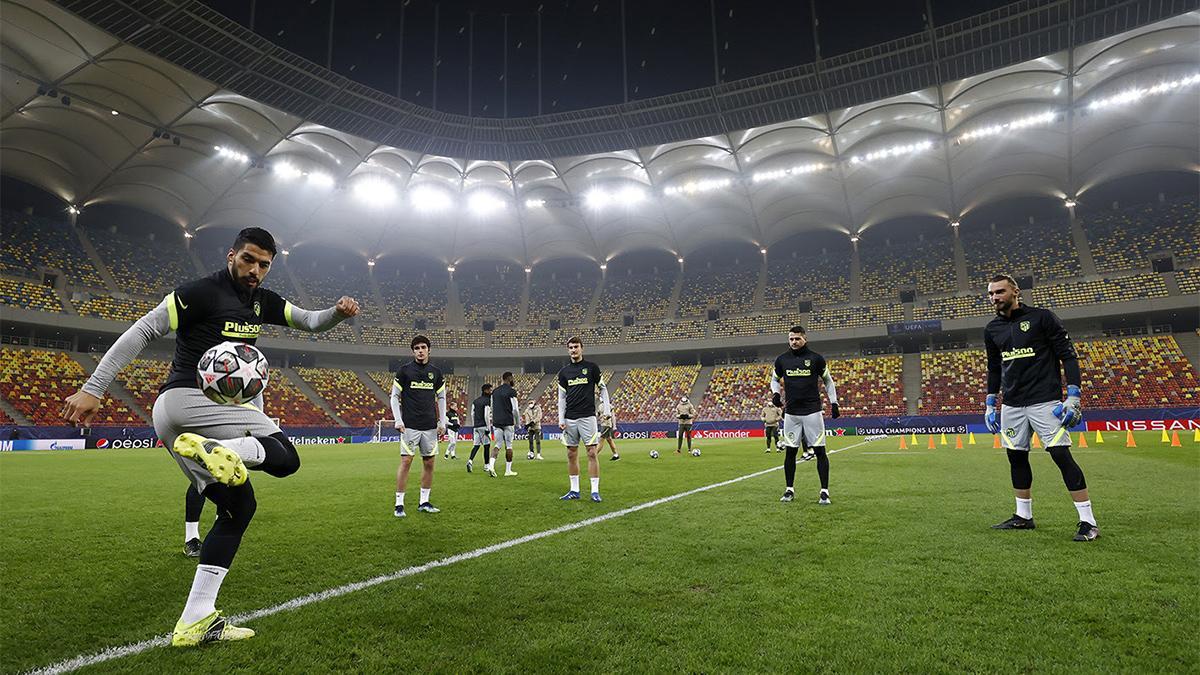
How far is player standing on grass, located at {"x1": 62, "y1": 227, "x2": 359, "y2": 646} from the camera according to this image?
313 cm

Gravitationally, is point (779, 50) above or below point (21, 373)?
above

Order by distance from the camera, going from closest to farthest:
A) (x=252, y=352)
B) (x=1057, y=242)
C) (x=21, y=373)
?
(x=252, y=352), (x=21, y=373), (x=1057, y=242)

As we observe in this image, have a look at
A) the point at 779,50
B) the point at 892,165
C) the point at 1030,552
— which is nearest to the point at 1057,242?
the point at 892,165

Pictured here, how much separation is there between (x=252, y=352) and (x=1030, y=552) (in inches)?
241

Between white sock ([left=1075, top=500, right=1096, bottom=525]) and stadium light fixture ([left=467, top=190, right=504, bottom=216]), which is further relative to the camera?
stadium light fixture ([left=467, top=190, right=504, bottom=216])

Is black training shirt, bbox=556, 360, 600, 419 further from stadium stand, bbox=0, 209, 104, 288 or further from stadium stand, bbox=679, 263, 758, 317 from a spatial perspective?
stadium stand, bbox=0, 209, 104, 288

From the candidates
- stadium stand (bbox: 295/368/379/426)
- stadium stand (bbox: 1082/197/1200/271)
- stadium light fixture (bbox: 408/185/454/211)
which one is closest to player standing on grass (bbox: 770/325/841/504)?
stadium stand (bbox: 295/368/379/426)

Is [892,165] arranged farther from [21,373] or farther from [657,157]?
[21,373]

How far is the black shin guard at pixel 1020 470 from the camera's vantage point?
5938 millimetres

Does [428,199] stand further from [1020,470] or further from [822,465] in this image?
[1020,470]

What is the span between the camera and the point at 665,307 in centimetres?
5581

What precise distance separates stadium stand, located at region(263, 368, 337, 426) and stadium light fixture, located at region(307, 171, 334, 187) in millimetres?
14609

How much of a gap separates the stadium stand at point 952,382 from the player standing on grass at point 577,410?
33413mm

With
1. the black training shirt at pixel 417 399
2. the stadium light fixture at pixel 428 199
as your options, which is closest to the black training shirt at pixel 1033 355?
the black training shirt at pixel 417 399
